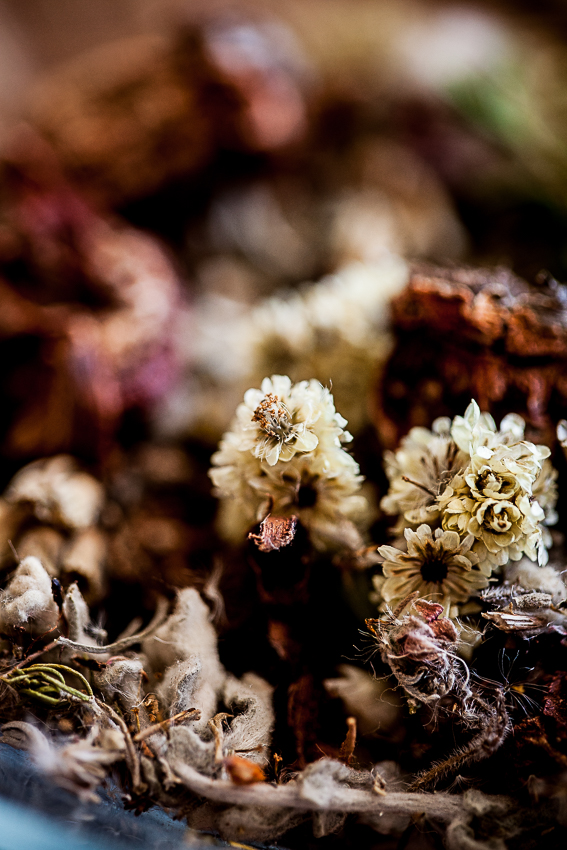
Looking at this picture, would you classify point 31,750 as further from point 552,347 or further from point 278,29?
point 278,29

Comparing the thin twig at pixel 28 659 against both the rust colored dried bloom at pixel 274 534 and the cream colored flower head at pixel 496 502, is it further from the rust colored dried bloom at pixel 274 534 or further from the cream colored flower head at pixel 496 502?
the cream colored flower head at pixel 496 502

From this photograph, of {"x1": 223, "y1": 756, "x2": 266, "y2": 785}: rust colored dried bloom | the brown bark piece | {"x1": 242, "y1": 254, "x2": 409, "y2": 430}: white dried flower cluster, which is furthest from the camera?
{"x1": 242, "y1": 254, "x2": 409, "y2": 430}: white dried flower cluster

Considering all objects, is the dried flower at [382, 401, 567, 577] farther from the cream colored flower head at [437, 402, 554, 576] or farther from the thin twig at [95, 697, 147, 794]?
the thin twig at [95, 697, 147, 794]

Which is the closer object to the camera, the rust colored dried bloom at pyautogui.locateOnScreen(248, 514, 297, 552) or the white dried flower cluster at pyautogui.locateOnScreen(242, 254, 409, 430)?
the rust colored dried bloom at pyautogui.locateOnScreen(248, 514, 297, 552)

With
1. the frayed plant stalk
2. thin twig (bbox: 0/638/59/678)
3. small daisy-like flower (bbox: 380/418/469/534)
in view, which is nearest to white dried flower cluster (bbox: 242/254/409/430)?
small daisy-like flower (bbox: 380/418/469/534)

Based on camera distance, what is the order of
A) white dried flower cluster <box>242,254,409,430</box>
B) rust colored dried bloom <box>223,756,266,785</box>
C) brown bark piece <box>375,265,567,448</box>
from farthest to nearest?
white dried flower cluster <box>242,254,409,430</box>
brown bark piece <box>375,265,567,448</box>
rust colored dried bloom <box>223,756,266,785</box>

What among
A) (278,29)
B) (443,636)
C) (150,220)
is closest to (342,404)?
(443,636)

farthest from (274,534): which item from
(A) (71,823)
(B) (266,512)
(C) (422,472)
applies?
(A) (71,823)
